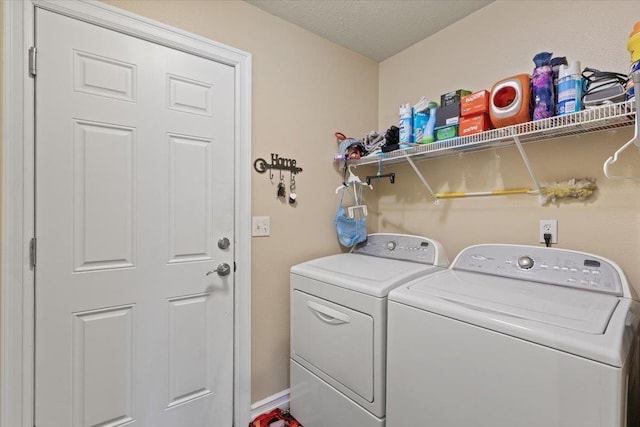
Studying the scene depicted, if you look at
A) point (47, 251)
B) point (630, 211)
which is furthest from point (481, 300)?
point (47, 251)

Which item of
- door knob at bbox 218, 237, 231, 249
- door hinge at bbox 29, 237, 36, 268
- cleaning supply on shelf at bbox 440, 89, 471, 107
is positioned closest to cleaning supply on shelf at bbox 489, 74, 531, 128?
cleaning supply on shelf at bbox 440, 89, 471, 107

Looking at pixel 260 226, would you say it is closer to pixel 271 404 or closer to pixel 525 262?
pixel 271 404

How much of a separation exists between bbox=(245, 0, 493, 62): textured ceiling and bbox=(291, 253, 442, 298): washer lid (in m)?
1.52

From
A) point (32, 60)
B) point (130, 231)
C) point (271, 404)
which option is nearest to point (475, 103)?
point (130, 231)

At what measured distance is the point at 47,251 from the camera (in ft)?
3.95

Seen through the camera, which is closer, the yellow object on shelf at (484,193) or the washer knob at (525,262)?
the washer knob at (525,262)

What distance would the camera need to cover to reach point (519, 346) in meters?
0.85

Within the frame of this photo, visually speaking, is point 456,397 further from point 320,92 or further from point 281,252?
point 320,92

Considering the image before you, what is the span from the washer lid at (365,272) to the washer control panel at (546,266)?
21 cm

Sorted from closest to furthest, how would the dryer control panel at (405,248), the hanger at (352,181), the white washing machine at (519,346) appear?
the white washing machine at (519,346) → the dryer control panel at (405,248) → the hanger at (352,181)

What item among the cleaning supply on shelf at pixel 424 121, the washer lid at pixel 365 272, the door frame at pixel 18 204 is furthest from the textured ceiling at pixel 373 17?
the washer lid at pixel 365 272

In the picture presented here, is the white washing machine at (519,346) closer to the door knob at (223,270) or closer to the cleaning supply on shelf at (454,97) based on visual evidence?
the cleaning supply on shelf at (454,97)

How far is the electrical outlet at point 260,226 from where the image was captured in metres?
1.74

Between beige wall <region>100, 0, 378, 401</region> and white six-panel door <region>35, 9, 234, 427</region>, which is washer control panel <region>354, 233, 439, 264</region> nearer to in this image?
beige wall <region>100, 0, 378, 401</region>
